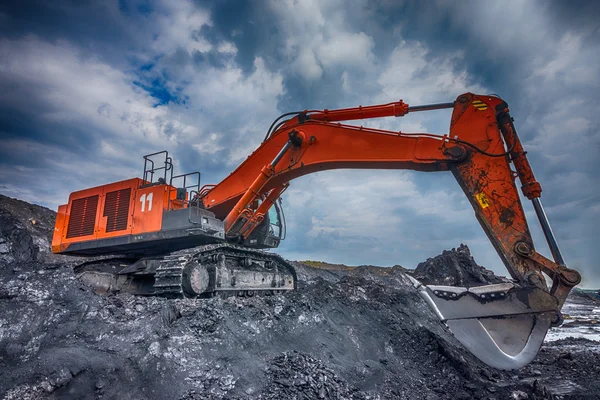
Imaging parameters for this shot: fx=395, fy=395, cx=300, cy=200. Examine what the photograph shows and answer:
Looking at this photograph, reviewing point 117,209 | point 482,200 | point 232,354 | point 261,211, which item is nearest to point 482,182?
point 482,200

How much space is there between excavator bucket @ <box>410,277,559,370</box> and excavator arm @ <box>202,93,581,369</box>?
10mm

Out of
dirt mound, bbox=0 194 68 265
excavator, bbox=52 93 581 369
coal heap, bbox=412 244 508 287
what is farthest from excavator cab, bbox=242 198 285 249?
dirt mound, bbox=0 194 68 265

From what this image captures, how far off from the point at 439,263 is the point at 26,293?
15.1 metres

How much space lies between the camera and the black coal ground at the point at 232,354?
153 inches

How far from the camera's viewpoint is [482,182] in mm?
5035

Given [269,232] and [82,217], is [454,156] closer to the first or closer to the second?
[269,232]

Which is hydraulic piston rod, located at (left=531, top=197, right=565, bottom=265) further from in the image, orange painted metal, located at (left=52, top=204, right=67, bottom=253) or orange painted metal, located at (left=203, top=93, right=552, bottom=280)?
orange painted metal, located at (left=52, top=204, right=67, bottom=253)

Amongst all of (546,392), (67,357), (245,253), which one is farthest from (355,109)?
(67,357)

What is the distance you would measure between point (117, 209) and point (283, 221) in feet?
11.7

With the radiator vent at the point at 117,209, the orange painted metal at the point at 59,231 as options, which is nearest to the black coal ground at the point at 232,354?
the radiator vent at the point at 117,209

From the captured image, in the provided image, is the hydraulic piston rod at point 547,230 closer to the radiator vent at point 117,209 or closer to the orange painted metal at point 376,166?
the orange painted metal at point 376,166

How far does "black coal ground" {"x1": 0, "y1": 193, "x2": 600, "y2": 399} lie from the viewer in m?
3.90

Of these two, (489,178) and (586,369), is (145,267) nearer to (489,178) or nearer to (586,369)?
(489,178)

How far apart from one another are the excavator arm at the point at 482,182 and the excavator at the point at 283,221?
0.01 metres
